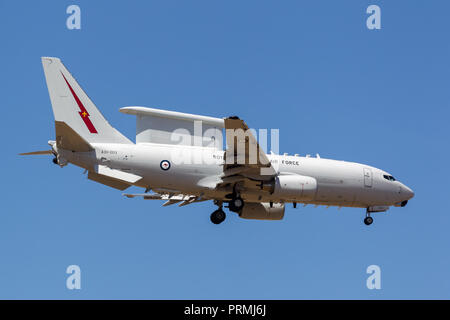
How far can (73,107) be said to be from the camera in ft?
116

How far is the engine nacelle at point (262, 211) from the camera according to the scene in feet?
131

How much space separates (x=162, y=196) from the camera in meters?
41.2

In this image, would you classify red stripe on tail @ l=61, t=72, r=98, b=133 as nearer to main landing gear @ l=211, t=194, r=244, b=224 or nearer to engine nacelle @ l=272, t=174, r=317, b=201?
main landing gear @ l=211, t=194, r=244, b=224

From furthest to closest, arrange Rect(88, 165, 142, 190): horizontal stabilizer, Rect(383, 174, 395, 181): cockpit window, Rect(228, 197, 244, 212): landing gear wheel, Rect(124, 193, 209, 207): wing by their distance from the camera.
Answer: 1. Rect(124, 193, 209, 207): wing
2. Rect(383, 174, 395, 181): cockpit window
3. Rect(228, 197, 244, 212): landing gear wheel
4. Rect(88, 165, 142, 190): horizontal stabilizer

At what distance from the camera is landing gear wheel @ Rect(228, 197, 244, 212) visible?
36875 mm

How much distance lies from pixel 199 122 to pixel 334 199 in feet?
28.0

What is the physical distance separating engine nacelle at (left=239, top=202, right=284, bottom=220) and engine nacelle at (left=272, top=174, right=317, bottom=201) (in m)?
3.71

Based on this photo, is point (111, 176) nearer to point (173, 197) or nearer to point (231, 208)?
point (231, 208)

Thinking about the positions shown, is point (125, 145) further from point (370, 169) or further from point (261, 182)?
point (370, 169)

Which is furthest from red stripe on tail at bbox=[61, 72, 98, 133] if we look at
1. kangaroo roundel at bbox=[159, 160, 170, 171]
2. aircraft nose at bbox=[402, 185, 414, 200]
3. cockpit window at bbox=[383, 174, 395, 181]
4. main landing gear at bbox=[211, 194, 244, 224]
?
aircraft nose at bbox=[402, 185, 414, 200]

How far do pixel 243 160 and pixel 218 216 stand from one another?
450 cm

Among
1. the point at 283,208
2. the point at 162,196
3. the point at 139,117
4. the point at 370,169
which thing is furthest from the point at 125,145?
the point at 370,169

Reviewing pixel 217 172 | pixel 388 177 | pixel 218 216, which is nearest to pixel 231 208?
pixel 218 216

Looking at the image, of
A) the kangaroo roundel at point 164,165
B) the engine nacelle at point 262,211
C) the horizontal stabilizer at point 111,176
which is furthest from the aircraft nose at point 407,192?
the horizontal stabilizer at point 111,176
